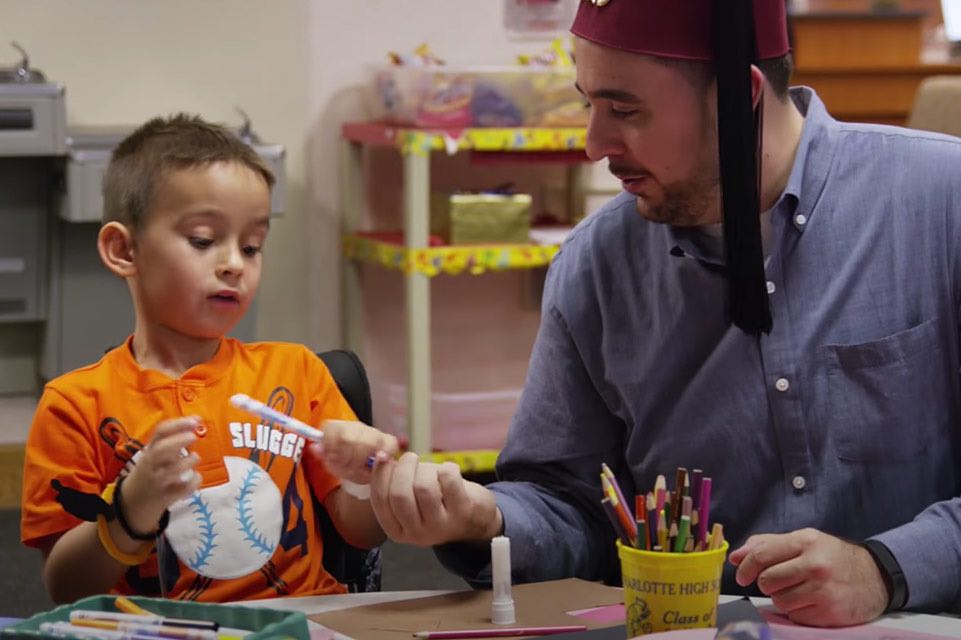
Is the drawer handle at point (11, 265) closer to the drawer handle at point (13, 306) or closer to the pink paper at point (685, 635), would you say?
the drawer handle at point (13, 306)

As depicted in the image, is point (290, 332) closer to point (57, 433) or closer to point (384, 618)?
point (57, 433)

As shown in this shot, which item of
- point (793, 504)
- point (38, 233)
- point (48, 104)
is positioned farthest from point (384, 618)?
point (38, 233)

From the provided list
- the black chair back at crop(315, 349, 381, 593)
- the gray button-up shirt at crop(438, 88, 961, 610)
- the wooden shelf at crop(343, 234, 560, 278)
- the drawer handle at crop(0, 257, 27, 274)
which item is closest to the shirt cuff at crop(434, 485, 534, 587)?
Result: the gray button-up shirt at crop(438, 88, 961, 610)

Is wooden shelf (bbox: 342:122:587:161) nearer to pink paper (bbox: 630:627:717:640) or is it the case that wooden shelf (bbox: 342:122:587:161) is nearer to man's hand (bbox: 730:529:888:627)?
man's hand (bbox: 730:529:888:627)

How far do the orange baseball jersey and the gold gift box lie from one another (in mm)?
2177

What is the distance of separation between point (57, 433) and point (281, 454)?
224mm

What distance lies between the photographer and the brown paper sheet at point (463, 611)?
45.3 inches

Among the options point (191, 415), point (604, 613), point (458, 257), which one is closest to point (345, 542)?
point (191, 415)

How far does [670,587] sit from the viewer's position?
1070 millimetres

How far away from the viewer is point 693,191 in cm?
143

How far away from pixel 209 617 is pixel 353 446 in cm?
25

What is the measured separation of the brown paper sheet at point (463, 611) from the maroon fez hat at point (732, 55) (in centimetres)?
33

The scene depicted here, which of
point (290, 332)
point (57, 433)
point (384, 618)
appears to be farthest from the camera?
point (290, 332)

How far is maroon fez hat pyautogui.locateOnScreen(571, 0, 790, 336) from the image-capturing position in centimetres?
133
